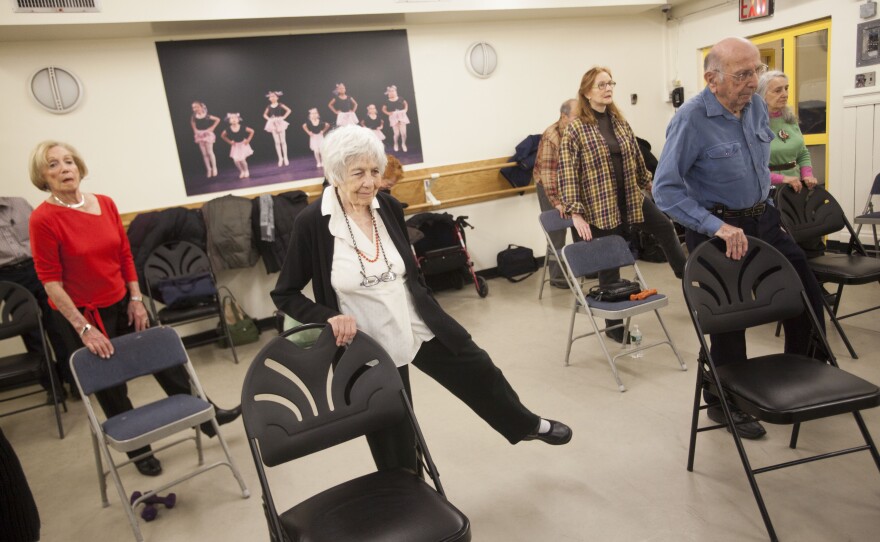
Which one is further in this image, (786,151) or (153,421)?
(786,151)

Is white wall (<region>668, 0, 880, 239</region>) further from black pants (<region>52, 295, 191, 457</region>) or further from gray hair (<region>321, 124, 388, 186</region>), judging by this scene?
black pants (<region>52, 295, 191, 457</region>)

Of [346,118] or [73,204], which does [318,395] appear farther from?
[346,118]

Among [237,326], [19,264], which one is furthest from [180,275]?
[19,264]

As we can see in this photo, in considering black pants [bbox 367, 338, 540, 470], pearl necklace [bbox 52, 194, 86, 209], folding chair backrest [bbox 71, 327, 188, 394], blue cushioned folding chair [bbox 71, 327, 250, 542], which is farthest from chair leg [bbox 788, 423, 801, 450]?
pearl necklace [bbox 52, 194, 86, 209]

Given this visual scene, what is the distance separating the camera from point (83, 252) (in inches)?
107

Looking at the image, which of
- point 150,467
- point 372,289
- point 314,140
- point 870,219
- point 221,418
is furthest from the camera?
point 314,140

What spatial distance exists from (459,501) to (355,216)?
129 centimetres

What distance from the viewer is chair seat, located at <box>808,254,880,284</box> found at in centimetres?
323

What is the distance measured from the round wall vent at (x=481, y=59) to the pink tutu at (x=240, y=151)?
2392 mm

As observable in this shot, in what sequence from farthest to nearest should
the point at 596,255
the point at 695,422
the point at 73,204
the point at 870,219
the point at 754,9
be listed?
1. the point at 754,9
2. the point at 870,219
3. the point at 596,255
4. the point at 73,204
5. the point at 695,422

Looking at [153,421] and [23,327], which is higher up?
[23,327]

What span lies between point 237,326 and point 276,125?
1868 mm

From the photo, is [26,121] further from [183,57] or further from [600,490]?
[600,490]

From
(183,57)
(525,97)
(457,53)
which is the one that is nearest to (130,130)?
(183,57)
